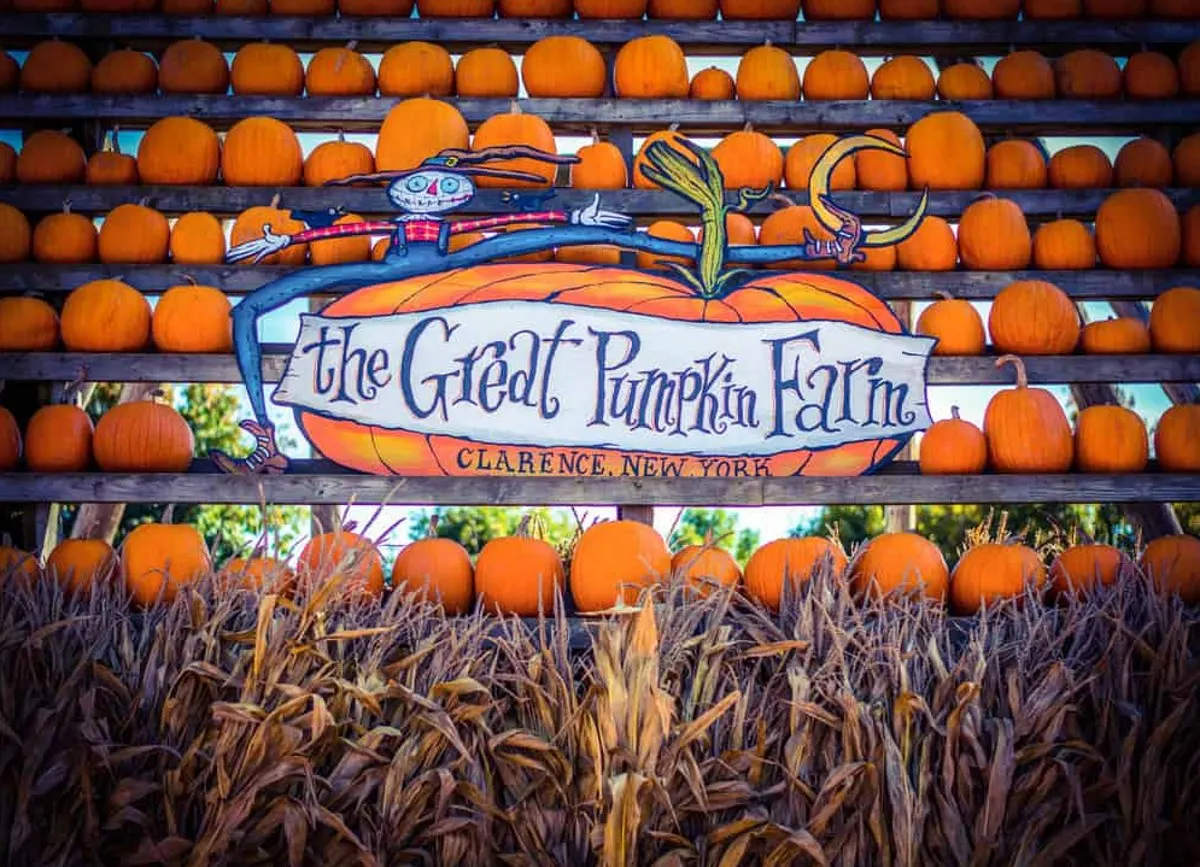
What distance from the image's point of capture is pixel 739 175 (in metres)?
4.74

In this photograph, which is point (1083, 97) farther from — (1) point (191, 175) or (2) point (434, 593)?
(1) point (191, 175)

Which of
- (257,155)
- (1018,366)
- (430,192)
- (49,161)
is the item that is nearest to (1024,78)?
(1018,366)

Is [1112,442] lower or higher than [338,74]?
lower

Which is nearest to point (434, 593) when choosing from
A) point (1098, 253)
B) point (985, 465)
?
point (985, 465)

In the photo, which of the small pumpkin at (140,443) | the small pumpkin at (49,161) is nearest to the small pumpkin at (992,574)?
the small pumpkin at (140,443)

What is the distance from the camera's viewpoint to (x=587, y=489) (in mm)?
4168

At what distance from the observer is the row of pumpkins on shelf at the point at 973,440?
4.18 meters

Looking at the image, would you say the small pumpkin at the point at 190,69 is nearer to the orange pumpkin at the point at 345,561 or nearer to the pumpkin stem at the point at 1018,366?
the orange pumpkin at the point at 345,561

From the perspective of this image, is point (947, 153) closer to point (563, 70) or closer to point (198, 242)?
point (563, 70)

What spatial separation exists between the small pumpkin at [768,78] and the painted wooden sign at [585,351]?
0.58 meters

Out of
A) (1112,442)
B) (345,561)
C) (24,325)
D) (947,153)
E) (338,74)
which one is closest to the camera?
(345,561)

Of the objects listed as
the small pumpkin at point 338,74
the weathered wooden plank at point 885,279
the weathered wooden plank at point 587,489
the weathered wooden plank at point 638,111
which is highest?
the small pumpkin at point 338,74

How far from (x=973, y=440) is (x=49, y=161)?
3.79 meters

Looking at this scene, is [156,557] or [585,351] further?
[585,351]
